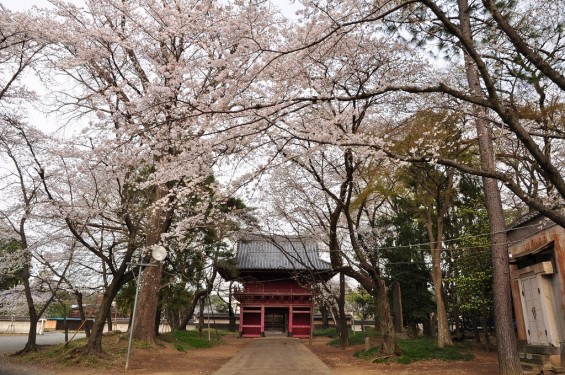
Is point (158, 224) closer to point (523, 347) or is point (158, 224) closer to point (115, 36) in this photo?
point (115, 36)

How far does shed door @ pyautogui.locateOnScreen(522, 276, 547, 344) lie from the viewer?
28.9 feet

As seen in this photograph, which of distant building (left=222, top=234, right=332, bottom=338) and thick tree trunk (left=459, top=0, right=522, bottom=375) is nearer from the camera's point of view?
thick tree trunk (left=459, top=0, right=522, bottom=375)

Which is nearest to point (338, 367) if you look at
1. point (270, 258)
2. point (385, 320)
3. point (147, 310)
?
point (385, 320)

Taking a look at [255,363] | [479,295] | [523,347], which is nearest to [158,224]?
[255,363]

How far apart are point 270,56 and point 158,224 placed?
7.70 m

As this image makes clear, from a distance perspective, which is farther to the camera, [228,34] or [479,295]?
[479,295]

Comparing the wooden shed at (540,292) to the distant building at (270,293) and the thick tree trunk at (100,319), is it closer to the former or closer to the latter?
the thick tree trunk at (100,319)

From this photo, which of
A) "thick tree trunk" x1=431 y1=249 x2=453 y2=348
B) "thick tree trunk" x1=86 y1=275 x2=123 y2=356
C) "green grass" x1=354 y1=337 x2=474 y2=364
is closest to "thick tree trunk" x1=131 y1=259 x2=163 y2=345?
"thick tree trunk" x1=86 y1=275 x2=123 y2=356

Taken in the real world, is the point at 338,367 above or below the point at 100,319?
below

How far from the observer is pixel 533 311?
9.19 meters

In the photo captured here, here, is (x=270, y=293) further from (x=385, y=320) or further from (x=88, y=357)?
(x=88, y=357)

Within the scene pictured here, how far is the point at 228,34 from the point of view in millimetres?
6172

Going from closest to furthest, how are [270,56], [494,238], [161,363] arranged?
[270,56] < [494,238] < [161,363]

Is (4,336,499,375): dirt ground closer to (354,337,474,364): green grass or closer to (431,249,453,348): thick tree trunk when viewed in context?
(354,337,474,364): green grass
